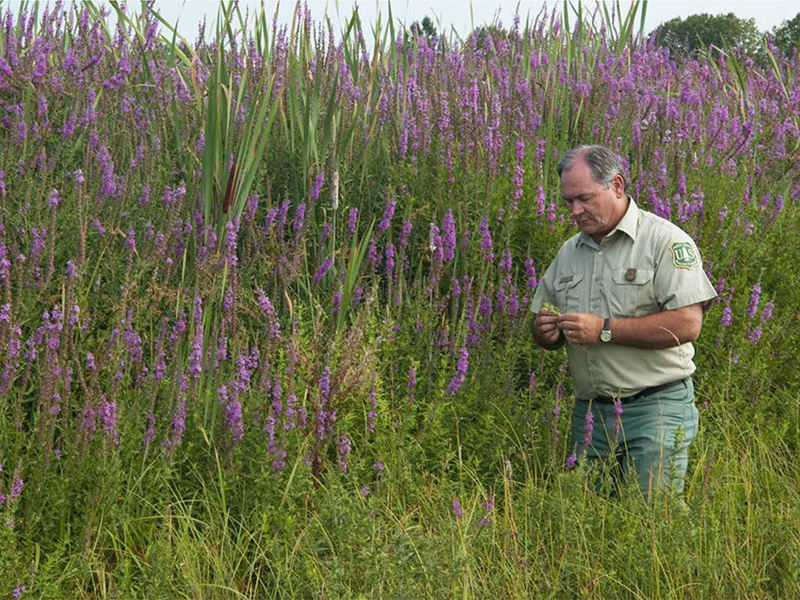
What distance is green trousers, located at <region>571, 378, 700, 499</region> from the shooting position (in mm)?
3229

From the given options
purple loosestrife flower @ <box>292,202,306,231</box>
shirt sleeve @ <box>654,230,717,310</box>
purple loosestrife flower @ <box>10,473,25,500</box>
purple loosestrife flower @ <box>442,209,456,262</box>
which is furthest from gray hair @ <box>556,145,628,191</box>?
purple loosestrife flower @ <box>10,473,25,500</box>

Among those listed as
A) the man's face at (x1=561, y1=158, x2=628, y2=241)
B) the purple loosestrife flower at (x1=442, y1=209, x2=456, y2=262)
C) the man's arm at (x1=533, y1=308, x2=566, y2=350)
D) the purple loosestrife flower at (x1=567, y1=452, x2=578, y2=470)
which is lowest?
the purple loosestrife flower at (x1=567, y1=452, x2=578, y2=470)

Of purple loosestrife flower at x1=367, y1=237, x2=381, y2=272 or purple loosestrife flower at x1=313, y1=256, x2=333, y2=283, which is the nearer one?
purple loosestrife flower at x1=313, y1=256, x2=333, y2=283

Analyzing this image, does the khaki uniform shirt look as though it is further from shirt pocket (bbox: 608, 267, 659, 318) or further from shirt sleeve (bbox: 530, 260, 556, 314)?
shirt sleeve (bbox: 530, 260, 556, 314)

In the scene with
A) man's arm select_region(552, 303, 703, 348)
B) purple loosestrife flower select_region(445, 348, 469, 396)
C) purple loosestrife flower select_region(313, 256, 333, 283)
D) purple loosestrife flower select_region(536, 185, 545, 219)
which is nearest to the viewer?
man's arm select_region(552, 303, 703, 348)

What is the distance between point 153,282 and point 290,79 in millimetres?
1498

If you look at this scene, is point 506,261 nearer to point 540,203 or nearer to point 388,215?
point 540,203

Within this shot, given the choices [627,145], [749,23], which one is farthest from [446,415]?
[749,23]

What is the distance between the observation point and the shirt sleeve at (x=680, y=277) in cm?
317

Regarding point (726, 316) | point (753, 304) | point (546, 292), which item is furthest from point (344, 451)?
point (753, 304)

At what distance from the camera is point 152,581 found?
8.19 feet

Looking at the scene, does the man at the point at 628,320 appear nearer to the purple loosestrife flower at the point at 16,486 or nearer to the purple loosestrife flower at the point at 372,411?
the purple loosestrife flower at the point at 372,411

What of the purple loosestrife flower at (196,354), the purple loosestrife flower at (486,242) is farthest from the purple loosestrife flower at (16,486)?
the purple loosestrife flower at (486,242)

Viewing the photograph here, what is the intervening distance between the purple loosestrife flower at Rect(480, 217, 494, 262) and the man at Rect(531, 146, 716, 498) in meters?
0.60
